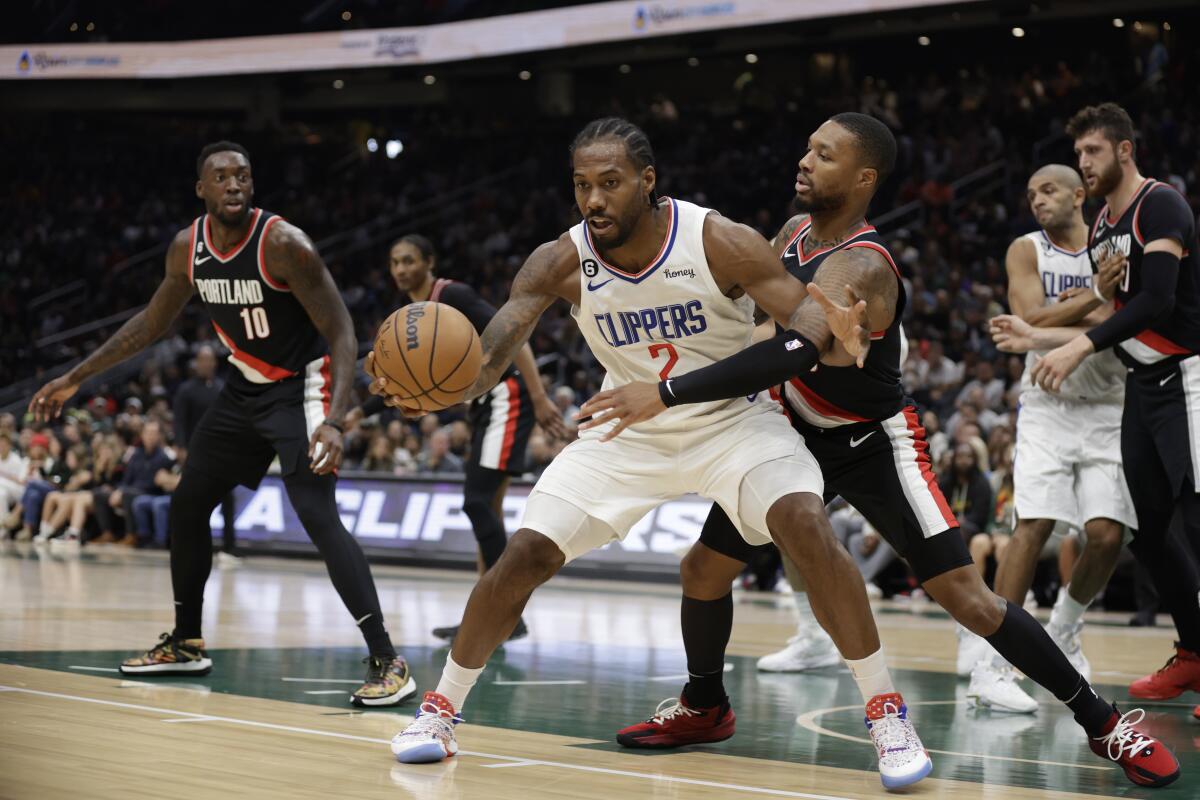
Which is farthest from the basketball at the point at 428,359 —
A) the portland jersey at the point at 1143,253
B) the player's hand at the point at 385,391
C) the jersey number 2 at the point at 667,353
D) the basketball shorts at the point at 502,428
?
the basketball shorts at the point at 502,428

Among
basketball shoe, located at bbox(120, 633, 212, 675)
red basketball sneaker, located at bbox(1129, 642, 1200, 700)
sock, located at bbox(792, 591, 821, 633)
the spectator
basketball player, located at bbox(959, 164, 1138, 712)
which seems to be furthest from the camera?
the spectator

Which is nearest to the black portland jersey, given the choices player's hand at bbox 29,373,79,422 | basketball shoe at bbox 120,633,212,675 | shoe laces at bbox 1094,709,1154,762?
shoe laces at bbox 1094,709,1154,762

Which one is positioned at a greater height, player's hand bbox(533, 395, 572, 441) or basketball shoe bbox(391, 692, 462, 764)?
player's hand bbox(533, 395, 572, 441)

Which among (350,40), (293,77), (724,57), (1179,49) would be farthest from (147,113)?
(1179,49)

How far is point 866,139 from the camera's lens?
462cm

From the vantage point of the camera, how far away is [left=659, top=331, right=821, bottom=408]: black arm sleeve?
411 centimetres

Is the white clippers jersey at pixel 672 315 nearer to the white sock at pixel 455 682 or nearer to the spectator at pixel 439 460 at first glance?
the white sock at pixel 455 682

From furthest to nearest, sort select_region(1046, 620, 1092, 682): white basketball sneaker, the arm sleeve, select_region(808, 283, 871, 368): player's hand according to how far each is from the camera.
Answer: the arm sleeve → select_region(1046, 620, 1092, 682): white basketball sneaker → select_region(808, 283, 871, 368): player's hand

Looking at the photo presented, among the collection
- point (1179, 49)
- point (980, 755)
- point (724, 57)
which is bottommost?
point (980, 755)

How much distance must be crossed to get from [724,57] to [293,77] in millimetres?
9502

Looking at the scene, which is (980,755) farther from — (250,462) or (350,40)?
(350,40)

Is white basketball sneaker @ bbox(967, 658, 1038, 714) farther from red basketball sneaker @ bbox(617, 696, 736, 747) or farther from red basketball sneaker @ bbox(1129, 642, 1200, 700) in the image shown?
red basketball sneaker @ bbox(617, 696, 736, 747)

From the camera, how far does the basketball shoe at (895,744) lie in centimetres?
404

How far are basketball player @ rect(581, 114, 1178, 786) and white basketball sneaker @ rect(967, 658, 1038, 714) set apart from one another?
127cm
